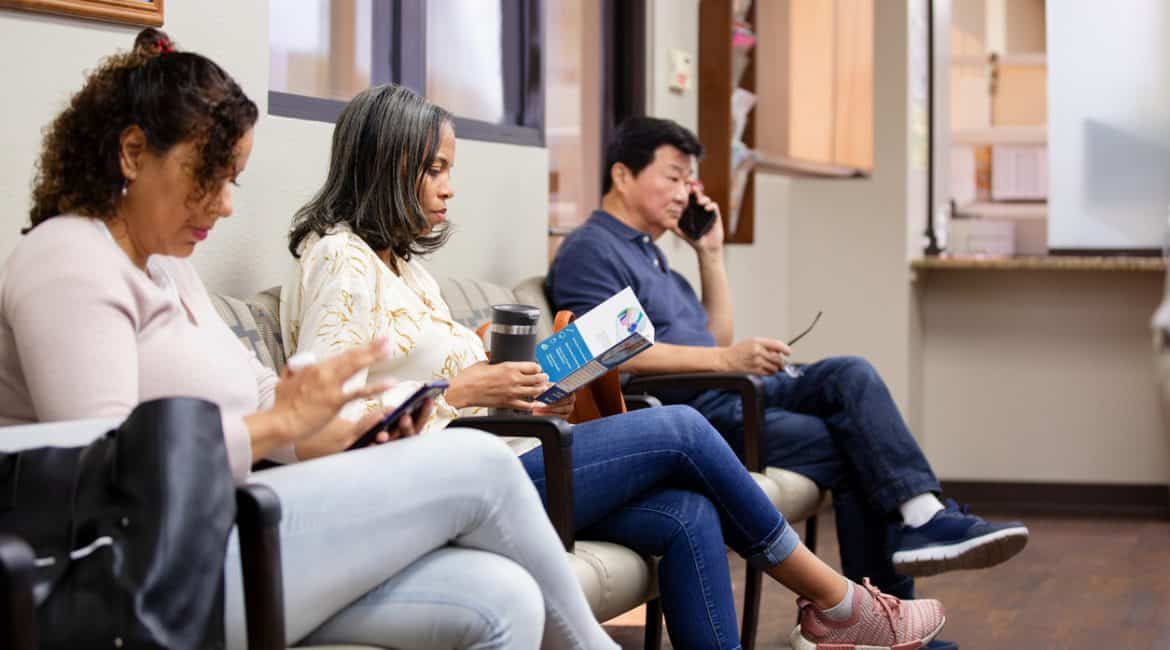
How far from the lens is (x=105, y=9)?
7.35 ft

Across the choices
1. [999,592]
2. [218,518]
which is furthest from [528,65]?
[218,518]

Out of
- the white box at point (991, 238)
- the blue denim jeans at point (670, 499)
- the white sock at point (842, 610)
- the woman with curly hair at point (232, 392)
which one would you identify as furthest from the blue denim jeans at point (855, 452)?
the white box at point (991, 238)

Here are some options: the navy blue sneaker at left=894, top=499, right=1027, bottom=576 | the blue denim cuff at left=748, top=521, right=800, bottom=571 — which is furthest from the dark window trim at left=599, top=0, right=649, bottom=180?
the blue denim cuff at left=748, top=521, right=800, bottom=571

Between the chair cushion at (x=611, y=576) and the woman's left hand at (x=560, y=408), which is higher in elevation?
the woman's left hand at (x=560, y=408)

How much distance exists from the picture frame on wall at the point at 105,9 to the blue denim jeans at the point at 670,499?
0.90m

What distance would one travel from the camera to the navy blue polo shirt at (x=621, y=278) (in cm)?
324

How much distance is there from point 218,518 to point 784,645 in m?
2.14

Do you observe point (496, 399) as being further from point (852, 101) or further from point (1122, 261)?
point (1122, 261)

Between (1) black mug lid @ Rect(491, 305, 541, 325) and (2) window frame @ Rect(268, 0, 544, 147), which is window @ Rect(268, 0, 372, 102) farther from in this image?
(1) black mug lid @ Rect(491, 305, 541, 325)

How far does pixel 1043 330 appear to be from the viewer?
5.51 meters

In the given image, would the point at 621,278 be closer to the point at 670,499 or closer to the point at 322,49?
the point at 322,49

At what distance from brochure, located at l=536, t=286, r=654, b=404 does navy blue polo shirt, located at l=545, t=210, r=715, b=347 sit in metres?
0.82

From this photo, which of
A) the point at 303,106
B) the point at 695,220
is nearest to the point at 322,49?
the point at 303,106

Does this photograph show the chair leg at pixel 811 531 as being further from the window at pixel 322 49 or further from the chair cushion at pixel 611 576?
the window at pixel 322 49
